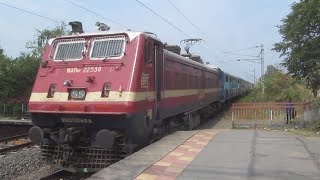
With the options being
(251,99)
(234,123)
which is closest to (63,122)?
(234,123)

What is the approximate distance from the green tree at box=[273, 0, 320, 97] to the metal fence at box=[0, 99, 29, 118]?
16.0 metres

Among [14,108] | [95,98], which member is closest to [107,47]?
[95,98]

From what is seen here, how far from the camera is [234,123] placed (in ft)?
65.8

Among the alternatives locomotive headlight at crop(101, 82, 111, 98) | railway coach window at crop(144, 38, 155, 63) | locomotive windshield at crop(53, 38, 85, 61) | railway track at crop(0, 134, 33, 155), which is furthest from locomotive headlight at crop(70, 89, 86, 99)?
railway track at crop(0, 134, 33, 155)

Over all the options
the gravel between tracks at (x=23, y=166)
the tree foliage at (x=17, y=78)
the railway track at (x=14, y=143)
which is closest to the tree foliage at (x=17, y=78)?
the tree foliage at (x=17, y=78)

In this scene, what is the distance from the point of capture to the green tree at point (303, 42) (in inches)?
989

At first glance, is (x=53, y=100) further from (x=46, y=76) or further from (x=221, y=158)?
(x=221, y=158)

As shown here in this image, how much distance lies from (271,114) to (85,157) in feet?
38.5

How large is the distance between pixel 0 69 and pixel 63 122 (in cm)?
2140

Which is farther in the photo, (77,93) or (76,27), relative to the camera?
(76,27)

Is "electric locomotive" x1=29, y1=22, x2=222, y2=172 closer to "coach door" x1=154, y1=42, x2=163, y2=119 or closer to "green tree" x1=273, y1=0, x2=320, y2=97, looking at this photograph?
"coach door" x1=154, y1=42, x2=163, y2=119

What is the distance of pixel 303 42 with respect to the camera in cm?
2692

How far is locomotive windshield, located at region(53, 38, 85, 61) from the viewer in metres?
10.7

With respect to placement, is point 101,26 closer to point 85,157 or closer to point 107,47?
point 107,47
